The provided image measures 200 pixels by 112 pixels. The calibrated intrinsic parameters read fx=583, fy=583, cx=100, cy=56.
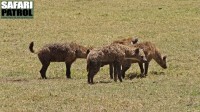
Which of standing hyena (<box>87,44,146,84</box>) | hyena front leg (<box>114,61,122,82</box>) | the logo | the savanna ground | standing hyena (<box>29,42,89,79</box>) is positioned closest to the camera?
the savanna ground

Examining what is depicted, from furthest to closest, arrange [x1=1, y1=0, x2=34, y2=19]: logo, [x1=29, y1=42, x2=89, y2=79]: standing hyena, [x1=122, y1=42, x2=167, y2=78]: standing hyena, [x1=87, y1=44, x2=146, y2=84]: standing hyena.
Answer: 1. [x1=1, y1=0, x2=34, y2=19]: logo
2. [x1=29, y1=42, x2=89, y2=79]: standing hyena
3. [x1=122, y1=42, x2=167, y2=78]: standing hyena
4. [x1=87, y1=44, x2=146, y2=84]: standing hyena

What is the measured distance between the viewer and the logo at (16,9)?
88.2 ft

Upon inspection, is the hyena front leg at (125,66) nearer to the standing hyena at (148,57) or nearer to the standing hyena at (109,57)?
the standing hyena at (148,57)

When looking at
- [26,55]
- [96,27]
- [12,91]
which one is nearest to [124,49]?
[12,91]

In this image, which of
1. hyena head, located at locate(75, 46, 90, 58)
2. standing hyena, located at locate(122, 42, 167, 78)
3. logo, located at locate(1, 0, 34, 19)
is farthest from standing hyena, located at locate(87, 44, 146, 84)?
logo, located at locate(1, 0, 34, 19)

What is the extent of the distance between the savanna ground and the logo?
1.63 feet

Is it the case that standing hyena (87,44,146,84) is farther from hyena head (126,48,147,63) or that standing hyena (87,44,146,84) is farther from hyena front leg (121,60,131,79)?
hyena front leg (121,60,131,79)

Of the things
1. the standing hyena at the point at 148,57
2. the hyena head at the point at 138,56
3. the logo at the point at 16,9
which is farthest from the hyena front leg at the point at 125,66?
the logo at the point at 16,9

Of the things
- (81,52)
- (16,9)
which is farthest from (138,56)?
(16,9)

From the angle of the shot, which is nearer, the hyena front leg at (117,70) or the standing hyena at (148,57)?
the hyena front leg at (117,70)

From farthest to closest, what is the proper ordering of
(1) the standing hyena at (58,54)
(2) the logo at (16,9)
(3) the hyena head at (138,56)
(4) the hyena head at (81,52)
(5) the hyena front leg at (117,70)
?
1. (2) the logo at (16,9)
2. (4) the hyena head at (81,52)
3. (1) the standing hyena at (58,54)
4. (3) the hyena head at (138,56)
5. (5) the hyena front leg at (117,70)

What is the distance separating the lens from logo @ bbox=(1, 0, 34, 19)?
26875mm

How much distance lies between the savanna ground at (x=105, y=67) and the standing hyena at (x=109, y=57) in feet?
1.16

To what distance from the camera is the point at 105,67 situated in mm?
16750
